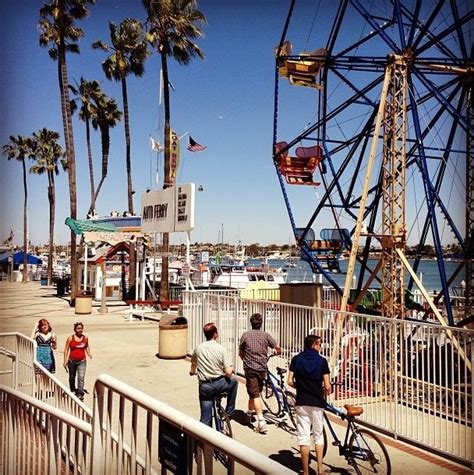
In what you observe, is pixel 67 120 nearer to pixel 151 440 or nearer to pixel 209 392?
pixel 209 392

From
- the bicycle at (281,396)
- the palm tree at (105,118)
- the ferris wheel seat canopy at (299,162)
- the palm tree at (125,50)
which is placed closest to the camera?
the bicycle at (281,396)

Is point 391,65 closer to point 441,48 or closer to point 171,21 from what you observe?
point 441,48

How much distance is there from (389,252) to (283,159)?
7.58m

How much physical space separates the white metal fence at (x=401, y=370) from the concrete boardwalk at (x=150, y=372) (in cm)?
34

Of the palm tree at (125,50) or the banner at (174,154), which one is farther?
the palm tree at (125,50)

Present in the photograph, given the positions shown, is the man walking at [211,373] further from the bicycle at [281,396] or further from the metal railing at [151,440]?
the metal railing at [151,440]

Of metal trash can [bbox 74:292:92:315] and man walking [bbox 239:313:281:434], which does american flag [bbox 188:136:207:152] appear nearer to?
metal trash can [bbox 74:292:92:315]

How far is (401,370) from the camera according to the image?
7.73 metres

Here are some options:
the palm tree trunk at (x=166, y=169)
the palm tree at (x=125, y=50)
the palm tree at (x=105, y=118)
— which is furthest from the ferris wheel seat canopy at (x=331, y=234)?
the palm tree at (x=105, y=118)

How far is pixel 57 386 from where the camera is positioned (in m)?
7.15

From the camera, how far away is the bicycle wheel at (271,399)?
27.7 ft

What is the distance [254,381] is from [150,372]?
15.2 ft

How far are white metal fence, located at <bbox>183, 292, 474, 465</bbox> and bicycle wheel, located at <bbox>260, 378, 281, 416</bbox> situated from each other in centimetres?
95

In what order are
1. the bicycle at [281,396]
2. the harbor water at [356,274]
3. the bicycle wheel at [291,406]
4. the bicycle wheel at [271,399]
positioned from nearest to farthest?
the bicycle wheel at [291,406] → the bicycle at [281,396] → the bicycle wheel at [271,399] → the harbor water at [356,274]
